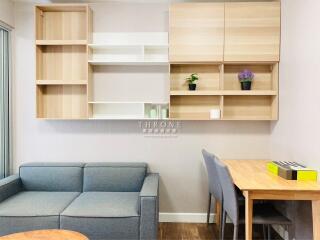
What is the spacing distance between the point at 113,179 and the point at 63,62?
1.47 m

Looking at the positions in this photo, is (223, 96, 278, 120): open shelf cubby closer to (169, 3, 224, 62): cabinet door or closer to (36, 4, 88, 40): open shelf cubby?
(169, 3, 224, 62): cabinet door

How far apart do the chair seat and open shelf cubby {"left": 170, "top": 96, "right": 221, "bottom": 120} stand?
1.23m

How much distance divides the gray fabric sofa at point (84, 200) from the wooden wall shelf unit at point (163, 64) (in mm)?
628

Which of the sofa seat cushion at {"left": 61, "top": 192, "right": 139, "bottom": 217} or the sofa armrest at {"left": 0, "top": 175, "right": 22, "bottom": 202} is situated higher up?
the sofa armrest at {"left": 0, "top": 175, "right": 22, "bottom": 202}

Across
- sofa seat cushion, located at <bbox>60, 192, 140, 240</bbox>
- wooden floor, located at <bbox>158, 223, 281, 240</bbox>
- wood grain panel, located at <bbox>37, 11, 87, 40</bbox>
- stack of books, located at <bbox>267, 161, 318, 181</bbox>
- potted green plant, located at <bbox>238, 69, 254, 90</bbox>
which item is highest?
wood grain panel, located at <bbox>37, 11, 87, 40</bbox>

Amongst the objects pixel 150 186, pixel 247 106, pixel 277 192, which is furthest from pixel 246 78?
pixel 150 186

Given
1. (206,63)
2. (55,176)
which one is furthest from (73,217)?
(206,63)

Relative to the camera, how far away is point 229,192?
248 centimetres

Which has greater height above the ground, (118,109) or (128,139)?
(118,109)

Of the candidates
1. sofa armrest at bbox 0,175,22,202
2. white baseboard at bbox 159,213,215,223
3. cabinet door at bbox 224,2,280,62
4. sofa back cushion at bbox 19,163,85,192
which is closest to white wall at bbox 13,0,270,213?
white baseboard at bbox 159,213,215,223

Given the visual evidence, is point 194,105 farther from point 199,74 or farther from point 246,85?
point 246,85

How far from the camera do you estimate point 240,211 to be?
262 cm

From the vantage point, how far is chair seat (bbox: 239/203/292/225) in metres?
2.44

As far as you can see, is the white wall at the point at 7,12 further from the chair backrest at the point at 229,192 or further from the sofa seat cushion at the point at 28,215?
the chair backrest at the point at 229,192
